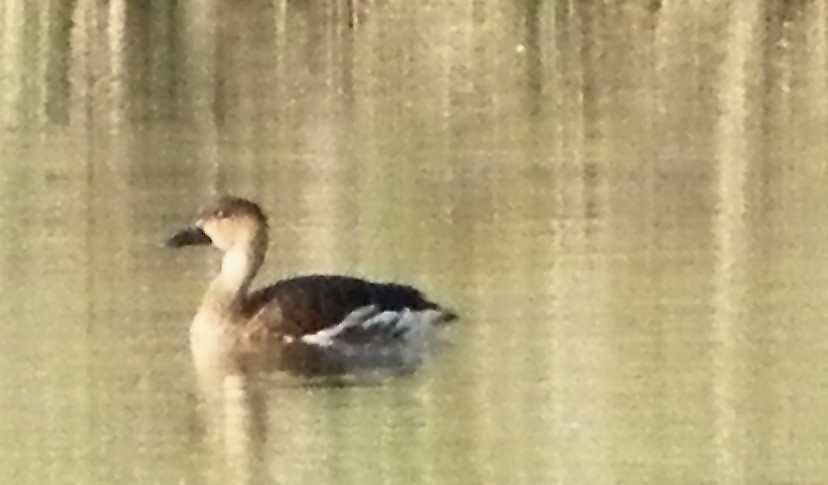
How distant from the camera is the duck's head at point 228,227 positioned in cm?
67

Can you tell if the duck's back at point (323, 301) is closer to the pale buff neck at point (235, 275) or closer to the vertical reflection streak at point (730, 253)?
the pale buff neck at point (235, 275)

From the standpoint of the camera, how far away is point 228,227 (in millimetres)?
674

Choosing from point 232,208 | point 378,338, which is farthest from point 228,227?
point 378,338

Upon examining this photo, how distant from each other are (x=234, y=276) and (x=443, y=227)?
154 millimetres

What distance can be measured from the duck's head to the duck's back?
4 cm

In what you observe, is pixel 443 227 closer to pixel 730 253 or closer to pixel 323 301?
pixel 323 301

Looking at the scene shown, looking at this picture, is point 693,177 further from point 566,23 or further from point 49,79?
point 49,79

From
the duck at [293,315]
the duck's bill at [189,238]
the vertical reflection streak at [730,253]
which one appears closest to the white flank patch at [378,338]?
the duck at [293,315]

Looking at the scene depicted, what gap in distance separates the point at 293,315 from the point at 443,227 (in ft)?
0.41

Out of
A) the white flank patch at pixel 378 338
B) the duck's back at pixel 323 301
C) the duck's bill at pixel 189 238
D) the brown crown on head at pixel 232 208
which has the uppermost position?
the brown crown on head at pixel 232 208

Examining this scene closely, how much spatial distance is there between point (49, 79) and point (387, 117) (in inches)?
9.7

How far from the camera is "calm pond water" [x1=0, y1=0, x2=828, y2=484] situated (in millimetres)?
668

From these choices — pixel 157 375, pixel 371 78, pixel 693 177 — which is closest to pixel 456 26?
pixel 371 78

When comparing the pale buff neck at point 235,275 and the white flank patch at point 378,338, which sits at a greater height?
the pale buff neck at point 235,275
